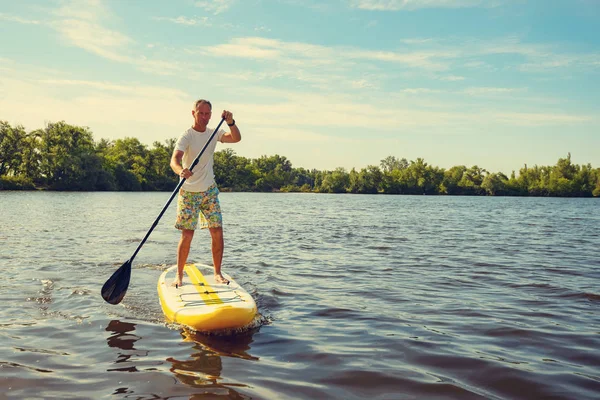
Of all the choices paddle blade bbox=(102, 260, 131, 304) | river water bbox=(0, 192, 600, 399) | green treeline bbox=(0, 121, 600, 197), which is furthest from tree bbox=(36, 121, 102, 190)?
paddle blade bbox=(102, 260, 131, 304)

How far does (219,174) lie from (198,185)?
426 feet

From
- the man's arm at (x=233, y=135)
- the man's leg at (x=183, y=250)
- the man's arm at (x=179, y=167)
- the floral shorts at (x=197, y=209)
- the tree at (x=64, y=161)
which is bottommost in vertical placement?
the man's leg at (x=183, y=250)

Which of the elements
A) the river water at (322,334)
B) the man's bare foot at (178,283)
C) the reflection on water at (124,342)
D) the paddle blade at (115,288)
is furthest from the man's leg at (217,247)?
the reflection on water at (124,342)

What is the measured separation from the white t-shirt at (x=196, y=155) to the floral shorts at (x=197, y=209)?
93 mm

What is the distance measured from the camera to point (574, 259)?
39.6 ft

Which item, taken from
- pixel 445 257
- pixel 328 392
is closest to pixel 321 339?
pixel 328 392

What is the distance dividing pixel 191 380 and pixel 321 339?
1.67 meters

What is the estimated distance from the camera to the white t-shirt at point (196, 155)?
6.61 metres

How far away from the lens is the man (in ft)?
21.6

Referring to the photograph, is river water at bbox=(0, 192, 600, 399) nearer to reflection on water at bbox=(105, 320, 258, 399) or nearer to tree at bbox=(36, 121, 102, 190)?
reflection on water at bbox=(105, 320, 258, 399)

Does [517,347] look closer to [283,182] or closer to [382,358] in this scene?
[382,358]

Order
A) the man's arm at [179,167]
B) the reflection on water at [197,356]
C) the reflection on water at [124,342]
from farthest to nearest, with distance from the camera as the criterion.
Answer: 1. the man's arm at [179,167]
2. the reflection on water at [124,342]
3. the reflection on water at [197,356]

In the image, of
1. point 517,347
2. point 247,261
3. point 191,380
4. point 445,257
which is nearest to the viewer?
point 191,380

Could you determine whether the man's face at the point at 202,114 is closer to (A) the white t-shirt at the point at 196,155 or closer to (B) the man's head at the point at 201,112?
(B) the man's head at the point at 201,112
